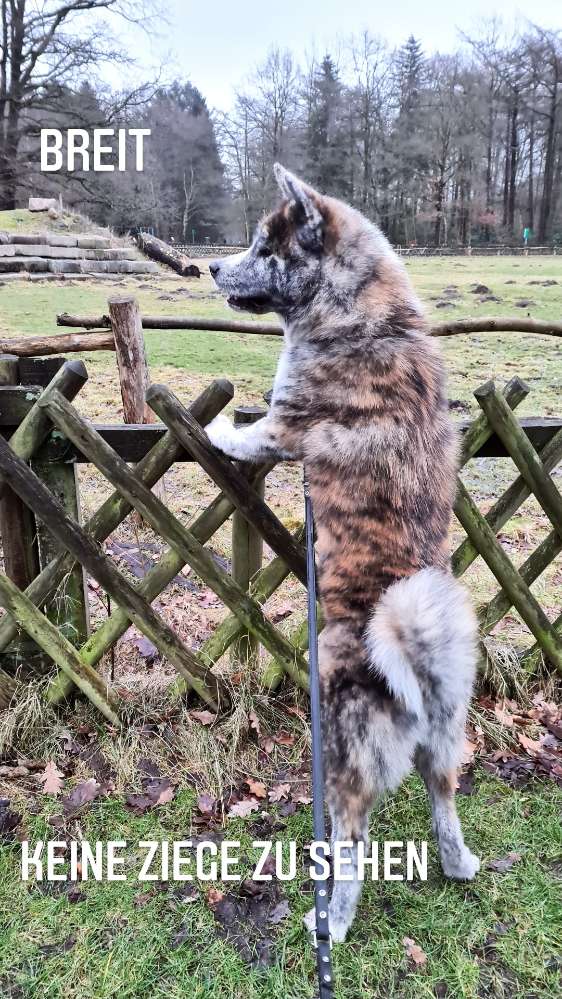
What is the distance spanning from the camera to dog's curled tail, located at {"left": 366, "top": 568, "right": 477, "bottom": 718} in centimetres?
197

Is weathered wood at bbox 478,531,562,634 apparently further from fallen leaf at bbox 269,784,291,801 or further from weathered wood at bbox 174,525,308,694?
fallen leaf at bbox 269,784,291,801

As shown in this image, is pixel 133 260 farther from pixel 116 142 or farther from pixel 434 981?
pixel 434 981

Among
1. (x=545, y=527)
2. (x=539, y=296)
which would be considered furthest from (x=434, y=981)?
(x=539, y=296)

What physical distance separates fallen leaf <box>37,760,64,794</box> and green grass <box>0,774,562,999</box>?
10 cm

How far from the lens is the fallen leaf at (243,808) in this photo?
273 centimetres

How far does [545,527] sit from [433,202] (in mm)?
50074

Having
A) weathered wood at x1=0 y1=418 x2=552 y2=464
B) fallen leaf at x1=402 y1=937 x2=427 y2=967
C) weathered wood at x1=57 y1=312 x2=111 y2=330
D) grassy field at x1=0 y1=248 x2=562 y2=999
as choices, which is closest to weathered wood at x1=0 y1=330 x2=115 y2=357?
weathered wood at x1=57 y1=312 x2=111 y2=330

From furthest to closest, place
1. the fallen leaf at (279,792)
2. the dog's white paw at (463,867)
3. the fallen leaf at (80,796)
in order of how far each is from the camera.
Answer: the fallen leaf at (279,792) < the fallen leaf at (80,796) < the dog's white paw at (463,867)

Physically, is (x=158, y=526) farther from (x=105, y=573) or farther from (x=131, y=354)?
(x=131, y=354)

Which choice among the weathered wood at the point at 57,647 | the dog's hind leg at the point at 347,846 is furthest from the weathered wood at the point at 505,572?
the weathered wood at the point at 57,647

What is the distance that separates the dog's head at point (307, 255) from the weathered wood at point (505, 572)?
111 centimetres

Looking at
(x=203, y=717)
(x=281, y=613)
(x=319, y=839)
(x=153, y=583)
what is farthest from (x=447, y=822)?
(x=281, y=613)

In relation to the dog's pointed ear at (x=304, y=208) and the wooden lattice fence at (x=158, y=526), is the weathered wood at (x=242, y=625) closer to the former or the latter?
the wooden lattice fence at (x=158, y=526)

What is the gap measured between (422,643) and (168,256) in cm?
2543
